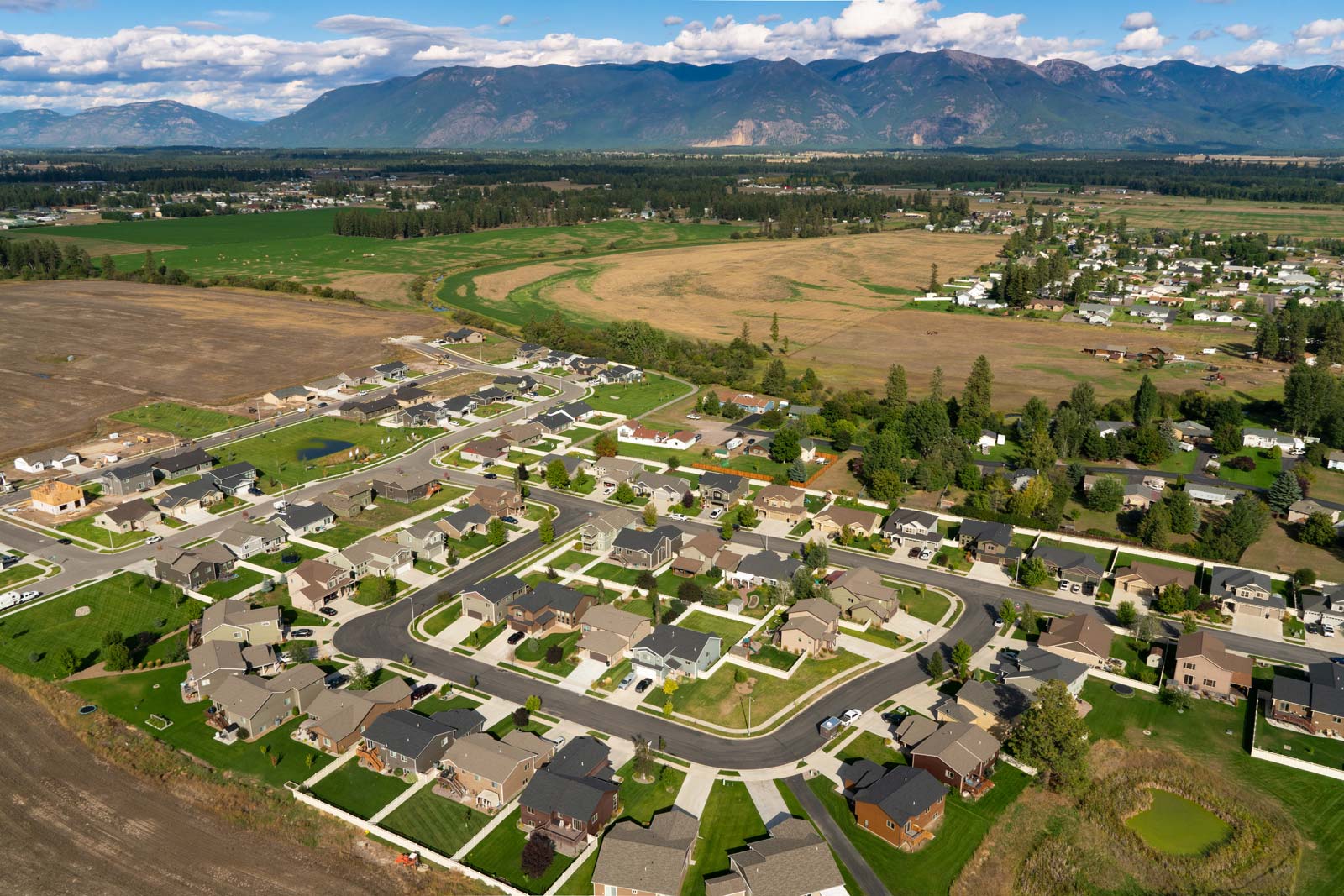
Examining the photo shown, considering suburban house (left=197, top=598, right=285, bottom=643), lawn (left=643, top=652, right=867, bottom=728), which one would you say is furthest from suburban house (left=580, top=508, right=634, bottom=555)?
suburban house (left=197, top=598, right=285, bottom=643)

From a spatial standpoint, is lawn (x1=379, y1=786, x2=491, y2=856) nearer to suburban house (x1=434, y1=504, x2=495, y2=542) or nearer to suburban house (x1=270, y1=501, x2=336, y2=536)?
suburban house (x1=434, y1=504, x2=495, y2=542)

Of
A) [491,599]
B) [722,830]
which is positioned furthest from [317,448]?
[722,830]

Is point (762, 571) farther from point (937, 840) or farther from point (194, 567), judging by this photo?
point (194, 567)

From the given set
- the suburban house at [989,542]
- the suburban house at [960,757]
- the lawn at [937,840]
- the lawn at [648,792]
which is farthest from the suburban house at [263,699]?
the suburban house at [989,542]

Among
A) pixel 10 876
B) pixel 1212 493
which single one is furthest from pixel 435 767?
pixel 1212 493

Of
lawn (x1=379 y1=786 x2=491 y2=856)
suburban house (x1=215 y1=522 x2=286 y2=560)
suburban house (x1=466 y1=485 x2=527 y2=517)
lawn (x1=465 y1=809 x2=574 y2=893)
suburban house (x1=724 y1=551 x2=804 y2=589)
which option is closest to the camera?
lawn (x1=465 y1=809 x2=574 y2=893)

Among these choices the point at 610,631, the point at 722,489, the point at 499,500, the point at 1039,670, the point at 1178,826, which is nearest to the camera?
the point at 1178,826
